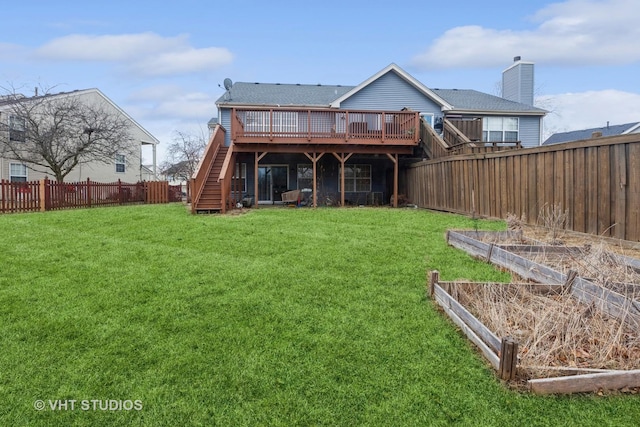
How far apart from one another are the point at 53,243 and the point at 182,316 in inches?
180

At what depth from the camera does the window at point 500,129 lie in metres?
19.5

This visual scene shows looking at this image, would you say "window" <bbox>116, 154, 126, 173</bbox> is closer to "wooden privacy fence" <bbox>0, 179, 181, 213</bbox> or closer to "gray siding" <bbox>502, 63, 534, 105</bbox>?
"wooden privacy fence" <bbox>0, 179, 181, 213</bbox>

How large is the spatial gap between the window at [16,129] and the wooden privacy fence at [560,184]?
19.4m

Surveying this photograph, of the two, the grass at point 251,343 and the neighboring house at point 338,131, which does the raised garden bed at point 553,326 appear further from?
the neighboring house at point 338,131

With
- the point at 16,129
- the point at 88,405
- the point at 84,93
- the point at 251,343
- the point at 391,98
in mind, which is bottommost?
the point at 88,405

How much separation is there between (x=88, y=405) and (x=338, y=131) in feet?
43.0

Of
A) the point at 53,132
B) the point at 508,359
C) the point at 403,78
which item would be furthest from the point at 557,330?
the point at 53,132

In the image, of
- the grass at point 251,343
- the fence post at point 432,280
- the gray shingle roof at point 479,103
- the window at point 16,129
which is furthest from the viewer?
the gray shingle roof at point 479,103

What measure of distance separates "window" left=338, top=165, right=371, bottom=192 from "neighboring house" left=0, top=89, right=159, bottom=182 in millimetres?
13691

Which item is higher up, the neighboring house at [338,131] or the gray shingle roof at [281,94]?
the gray shingle roof at [281,94]

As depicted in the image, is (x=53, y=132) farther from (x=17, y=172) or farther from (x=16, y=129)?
(x=17, y=172)

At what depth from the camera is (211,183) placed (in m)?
13.1

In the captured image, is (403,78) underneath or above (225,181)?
above

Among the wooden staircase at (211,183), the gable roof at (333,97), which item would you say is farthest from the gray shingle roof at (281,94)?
the wooden staircase at (211,183)
